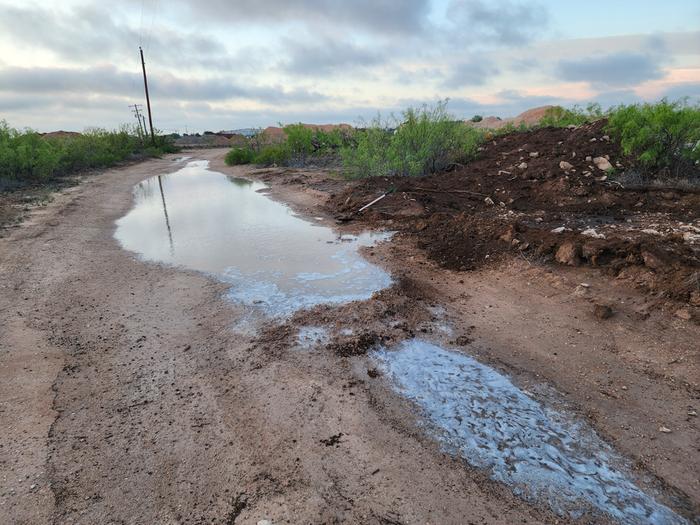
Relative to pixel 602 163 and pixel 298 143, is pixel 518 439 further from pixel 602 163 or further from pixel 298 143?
pixel 298 143

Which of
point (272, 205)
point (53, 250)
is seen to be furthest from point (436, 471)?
point (272, 205)

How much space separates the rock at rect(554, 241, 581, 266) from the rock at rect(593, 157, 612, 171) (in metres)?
5.11

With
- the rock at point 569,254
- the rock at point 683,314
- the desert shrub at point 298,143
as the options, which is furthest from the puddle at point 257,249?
the desert shrub at point 298,143

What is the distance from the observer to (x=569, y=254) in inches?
235

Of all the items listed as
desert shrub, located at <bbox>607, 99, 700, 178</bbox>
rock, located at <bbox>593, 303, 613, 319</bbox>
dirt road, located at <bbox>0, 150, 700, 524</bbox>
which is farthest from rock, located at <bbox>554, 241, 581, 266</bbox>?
desert shrub, located at <bbox>607, 99, 700, 178</bbox>

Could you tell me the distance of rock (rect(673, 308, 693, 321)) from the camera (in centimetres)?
441

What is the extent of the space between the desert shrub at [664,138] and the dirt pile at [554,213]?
21.1 inches

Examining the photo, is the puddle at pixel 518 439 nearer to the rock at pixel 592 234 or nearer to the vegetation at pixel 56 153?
the rock at pixel 592 234

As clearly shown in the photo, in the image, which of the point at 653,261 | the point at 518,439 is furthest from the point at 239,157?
the point at 518,439

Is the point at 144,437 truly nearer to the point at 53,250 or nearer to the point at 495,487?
the point at 495,487

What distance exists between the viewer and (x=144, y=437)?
10.7 ft

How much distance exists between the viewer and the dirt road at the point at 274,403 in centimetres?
269

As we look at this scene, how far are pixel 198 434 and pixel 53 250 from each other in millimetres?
6587

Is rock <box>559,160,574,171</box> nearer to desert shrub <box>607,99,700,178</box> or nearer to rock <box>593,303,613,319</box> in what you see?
desert shrub <box>607,99,700,178</box>
